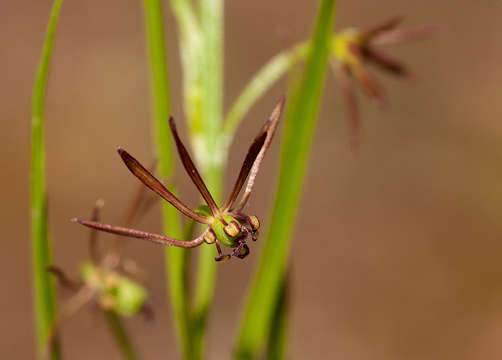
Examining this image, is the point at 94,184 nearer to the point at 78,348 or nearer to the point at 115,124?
the point at 115,124

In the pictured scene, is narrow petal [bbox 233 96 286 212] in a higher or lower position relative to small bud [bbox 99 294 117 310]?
higher

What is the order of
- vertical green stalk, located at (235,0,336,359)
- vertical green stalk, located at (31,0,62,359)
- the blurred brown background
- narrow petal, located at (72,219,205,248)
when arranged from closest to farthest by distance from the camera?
narrow petal, located at (72,219,205,248), vertical green stalk, located at (31,0,62,359), vertical green stalk, located at (235,0,336,359), the blurred brown background

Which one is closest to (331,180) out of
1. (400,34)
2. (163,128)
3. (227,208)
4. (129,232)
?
(400,34)

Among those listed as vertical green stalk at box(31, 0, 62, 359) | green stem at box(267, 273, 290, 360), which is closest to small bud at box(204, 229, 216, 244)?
vertical green stalk at box(31, 0, 62, 359)

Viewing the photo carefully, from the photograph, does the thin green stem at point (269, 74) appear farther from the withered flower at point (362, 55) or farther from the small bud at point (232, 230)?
the small bud at point (232, 230)

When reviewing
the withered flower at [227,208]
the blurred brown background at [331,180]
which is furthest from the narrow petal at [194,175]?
the blurred brown background at [331,180]

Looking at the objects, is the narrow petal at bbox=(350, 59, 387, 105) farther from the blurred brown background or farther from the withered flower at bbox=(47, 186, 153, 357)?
the blurred brown background

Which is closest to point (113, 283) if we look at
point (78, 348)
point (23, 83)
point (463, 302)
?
point (78, 348)
